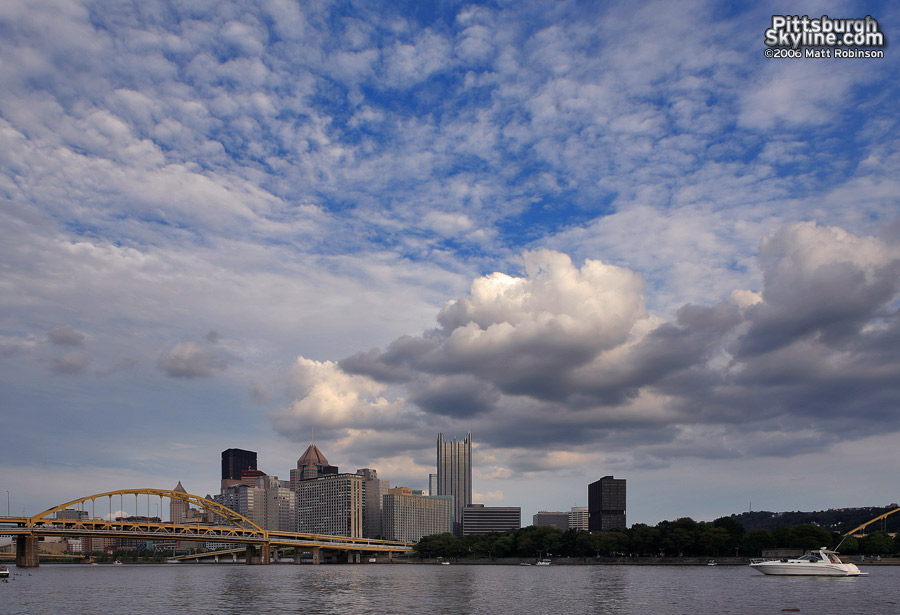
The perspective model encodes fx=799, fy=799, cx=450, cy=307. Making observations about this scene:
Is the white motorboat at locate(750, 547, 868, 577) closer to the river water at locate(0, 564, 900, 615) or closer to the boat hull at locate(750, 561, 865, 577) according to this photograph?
the boat hull at locate(750, 561, 865, 577)

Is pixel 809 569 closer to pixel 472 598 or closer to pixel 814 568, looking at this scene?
pixel 814 568

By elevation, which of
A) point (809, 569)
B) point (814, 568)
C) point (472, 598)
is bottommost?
point (809, 569)

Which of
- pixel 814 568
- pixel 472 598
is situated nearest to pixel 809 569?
pixel 814 568

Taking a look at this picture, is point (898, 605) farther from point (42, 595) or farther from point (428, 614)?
point (42, 595)

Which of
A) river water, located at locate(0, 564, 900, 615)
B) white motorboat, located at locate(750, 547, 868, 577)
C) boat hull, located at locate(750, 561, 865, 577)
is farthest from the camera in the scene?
white motorboat, located at locate(750, 547, 868, 577)

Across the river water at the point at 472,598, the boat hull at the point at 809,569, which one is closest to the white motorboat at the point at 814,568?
the boat hull at the point at 809,569

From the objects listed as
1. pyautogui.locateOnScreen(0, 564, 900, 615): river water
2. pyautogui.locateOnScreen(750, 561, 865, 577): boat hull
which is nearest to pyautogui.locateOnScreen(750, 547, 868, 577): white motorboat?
pyautogui.locateOnScreen(750, 561, 865, 577): boat hull

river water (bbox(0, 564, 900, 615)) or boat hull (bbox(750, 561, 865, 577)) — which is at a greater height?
river water (bbox(0, 564, 900, 615))

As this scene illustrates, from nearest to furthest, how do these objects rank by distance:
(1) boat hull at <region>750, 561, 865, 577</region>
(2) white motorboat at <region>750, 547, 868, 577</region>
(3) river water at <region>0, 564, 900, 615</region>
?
(3) river water at <region>0, 564, 900, 615</region>, (1) boat hull at <region>750, 561, 865, 577</region>, (2) white motorboat at <region>750, 547, 868, 577</region>

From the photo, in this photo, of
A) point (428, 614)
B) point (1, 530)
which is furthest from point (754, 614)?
point (1, 530)

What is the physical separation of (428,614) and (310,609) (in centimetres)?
1231

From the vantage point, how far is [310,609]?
72.5 metres

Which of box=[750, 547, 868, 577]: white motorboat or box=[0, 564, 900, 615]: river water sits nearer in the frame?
box=[0, 564, 900, 615]: river water

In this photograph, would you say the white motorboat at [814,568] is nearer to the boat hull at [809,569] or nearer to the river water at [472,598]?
the boat hull at [809,569]
